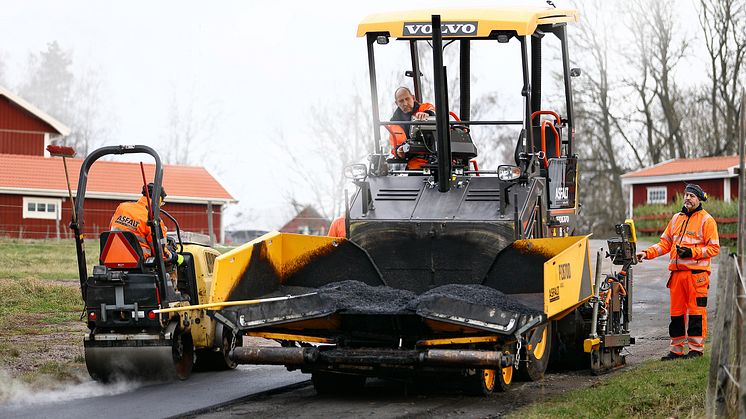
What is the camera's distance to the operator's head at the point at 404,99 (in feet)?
35.8

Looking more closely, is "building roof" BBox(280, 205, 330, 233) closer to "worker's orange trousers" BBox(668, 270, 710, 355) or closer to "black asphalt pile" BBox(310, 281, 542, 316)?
"worker's orange trousers" BBox(668, 270, 710, 355)

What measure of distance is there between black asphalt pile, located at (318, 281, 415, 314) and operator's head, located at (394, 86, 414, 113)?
235cm

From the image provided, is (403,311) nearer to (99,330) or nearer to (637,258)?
(99,330)

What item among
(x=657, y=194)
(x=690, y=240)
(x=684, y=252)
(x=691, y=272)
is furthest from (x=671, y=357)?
(x=657, y=194)

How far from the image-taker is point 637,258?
11.2 meters

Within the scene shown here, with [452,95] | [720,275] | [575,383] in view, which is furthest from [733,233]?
[720,275]

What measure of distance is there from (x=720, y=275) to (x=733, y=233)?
1113 inches

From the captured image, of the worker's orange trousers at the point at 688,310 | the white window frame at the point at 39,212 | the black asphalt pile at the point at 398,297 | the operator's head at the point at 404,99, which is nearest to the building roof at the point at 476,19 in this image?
the operator's head at the point at 404,99

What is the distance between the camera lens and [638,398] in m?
8.20

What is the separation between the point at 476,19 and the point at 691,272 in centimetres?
347

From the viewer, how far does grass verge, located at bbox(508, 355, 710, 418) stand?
7812 mm

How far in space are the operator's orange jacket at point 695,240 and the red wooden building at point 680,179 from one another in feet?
98.1

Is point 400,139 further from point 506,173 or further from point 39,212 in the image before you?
point 39,212

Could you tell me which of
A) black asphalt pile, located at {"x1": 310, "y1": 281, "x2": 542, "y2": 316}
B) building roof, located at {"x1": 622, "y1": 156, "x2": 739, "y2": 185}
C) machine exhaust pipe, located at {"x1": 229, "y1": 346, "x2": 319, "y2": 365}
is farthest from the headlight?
building roof, located at {"x1": 622, "y1": 156, "x2": 739, "y2": 185}
